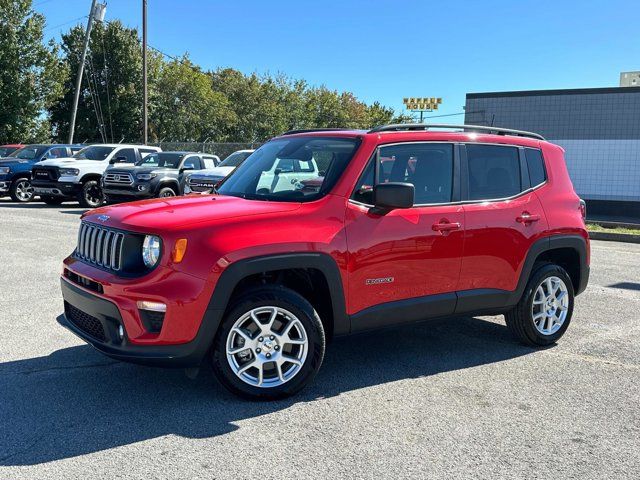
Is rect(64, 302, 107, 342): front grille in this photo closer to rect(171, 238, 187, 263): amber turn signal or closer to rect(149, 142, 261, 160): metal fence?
rect(171, 238, 187, 263): amber turn signal

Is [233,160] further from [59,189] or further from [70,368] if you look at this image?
[70,368]

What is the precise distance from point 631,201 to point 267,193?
18.2 metres

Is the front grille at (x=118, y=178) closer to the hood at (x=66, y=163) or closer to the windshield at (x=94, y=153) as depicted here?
the hood at (x=66, y=163)

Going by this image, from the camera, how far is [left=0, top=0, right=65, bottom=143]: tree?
3138cm

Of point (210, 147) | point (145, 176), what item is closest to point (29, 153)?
point (145, 176)

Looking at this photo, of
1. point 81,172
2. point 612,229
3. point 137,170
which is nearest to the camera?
point 612,229

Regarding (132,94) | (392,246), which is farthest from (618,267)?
(132,94)

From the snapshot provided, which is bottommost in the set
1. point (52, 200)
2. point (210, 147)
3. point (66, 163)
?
point (52, 200)

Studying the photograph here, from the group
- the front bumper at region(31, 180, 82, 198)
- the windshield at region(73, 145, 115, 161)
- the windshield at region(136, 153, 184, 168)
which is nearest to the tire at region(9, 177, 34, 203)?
the front bumper at region(31, 180, 82, 198)

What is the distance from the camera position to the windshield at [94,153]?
18.4 meters

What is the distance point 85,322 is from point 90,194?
48.5 ft

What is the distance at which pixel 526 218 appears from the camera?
5160 millimetres

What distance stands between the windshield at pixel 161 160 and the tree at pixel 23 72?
19.0m

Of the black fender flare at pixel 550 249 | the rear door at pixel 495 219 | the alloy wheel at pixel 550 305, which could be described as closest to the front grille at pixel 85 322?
the rear door at pixel 495 219
